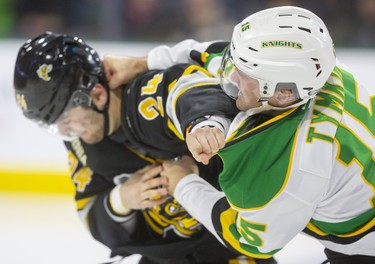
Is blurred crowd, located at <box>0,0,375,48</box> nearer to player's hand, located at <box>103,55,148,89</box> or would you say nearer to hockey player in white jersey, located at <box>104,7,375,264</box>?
player's hand, located at <box>103,55,148,89</box>

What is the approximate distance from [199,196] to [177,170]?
0.71 feet

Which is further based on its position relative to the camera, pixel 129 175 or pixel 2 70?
pixel 2 70

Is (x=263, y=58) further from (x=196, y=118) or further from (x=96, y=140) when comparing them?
(x=96, y=140)

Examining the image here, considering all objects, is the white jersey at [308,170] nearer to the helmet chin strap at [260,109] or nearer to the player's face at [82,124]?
the helmet chin strap at [260,109]

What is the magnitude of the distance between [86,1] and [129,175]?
244cm

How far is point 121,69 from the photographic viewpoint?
2674 millimetres

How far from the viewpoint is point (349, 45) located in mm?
4449

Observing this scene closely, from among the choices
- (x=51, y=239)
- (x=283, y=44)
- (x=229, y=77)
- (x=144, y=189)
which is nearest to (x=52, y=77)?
(x=144, y=189)

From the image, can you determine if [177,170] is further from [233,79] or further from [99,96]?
[233,79]

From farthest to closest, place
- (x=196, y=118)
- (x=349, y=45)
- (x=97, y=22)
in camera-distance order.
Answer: (x=97, y=22) → (x=349, y=45) → (x=196, y=118)

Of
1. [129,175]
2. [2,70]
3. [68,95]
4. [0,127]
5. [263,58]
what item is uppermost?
[263,58]

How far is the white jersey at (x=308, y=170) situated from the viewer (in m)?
1.87

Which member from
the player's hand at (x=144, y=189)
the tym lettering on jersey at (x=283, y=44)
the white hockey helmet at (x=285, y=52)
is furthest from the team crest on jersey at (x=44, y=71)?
the tym lettering on jersey at (x=283, y=44)

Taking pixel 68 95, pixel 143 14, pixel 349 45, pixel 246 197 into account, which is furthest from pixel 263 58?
pixel 143 14
